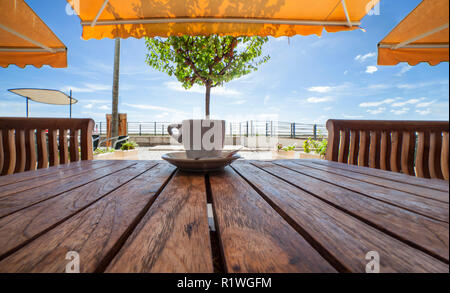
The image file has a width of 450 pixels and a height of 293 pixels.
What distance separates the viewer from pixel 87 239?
0.25 m

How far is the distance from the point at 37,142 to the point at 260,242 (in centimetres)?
157

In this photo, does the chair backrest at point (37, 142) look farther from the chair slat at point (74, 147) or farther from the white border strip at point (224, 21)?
the white border strip at point (224, 21)

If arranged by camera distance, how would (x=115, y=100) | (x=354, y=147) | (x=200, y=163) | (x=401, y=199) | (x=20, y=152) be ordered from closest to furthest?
(x=401, y=199)
(x=200, y=163)
(x=20, y=152)
(x=354, y=147)
(x=115, y=100)

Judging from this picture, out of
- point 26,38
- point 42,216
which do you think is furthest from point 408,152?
point 26,38

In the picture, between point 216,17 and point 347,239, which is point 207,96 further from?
point 347,239

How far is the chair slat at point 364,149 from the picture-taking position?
124 centimetres

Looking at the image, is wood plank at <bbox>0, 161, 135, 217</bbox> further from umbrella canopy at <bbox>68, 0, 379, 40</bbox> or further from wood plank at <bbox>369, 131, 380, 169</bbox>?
umbrella canopy at <bbox>68, 0, 379, 40</bbox>

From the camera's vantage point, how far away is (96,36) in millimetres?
1818

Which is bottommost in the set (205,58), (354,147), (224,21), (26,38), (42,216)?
(42,216)

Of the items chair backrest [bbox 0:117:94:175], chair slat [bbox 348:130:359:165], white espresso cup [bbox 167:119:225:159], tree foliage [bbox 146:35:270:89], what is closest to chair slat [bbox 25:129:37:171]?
chair backrest [bbox 0:117:94:175]

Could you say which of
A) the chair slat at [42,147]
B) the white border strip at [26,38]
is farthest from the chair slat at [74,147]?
the white border strip at [26,38]

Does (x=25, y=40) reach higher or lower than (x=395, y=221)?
higher

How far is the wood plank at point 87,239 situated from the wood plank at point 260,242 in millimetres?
128
